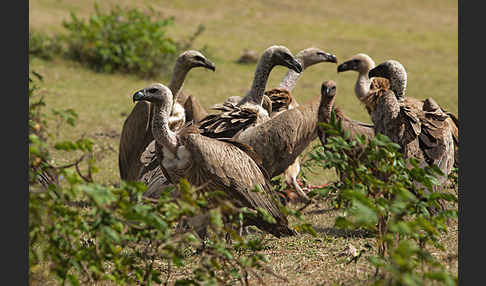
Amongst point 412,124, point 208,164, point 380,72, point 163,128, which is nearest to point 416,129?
point 412,124

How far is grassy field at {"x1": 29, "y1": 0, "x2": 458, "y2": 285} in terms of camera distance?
14.4 ft

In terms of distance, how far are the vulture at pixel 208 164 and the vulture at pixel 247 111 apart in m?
0.56

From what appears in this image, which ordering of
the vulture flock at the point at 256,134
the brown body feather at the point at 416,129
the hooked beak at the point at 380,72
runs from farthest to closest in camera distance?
1. the hooked beak at the point at 380,72
2. the brown body feather at the point at 416,129
3. the vulture flock at the point at 256,134

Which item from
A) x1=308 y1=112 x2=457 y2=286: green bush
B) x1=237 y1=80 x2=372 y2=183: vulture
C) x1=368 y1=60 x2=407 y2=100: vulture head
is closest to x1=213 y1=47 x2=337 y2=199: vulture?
x1=237 y1=80 x2=372 y2=183: vulture

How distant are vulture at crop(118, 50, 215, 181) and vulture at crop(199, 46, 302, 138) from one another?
15.4 inches

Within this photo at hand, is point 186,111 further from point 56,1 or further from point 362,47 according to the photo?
point 56,1

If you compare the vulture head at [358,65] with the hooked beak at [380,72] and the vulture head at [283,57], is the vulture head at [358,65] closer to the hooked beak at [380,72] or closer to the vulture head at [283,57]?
the vulture head at [283,57]

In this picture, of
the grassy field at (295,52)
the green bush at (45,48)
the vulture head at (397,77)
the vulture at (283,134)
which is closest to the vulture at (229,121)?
the vulture at (283,134)

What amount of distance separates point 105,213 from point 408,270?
3.82 ft

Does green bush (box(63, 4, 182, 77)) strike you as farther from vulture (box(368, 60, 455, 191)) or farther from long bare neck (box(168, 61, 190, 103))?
vulture (box(368, 60, 455, 191))

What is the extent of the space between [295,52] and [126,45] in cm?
449

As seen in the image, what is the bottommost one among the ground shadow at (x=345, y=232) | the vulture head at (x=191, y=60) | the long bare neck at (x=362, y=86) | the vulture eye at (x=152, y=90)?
the ground shadow at (x=345, y=232)

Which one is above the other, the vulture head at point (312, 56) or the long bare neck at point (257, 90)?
the vulture head at point (312, 56)

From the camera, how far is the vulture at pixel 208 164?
4121 millimetres
